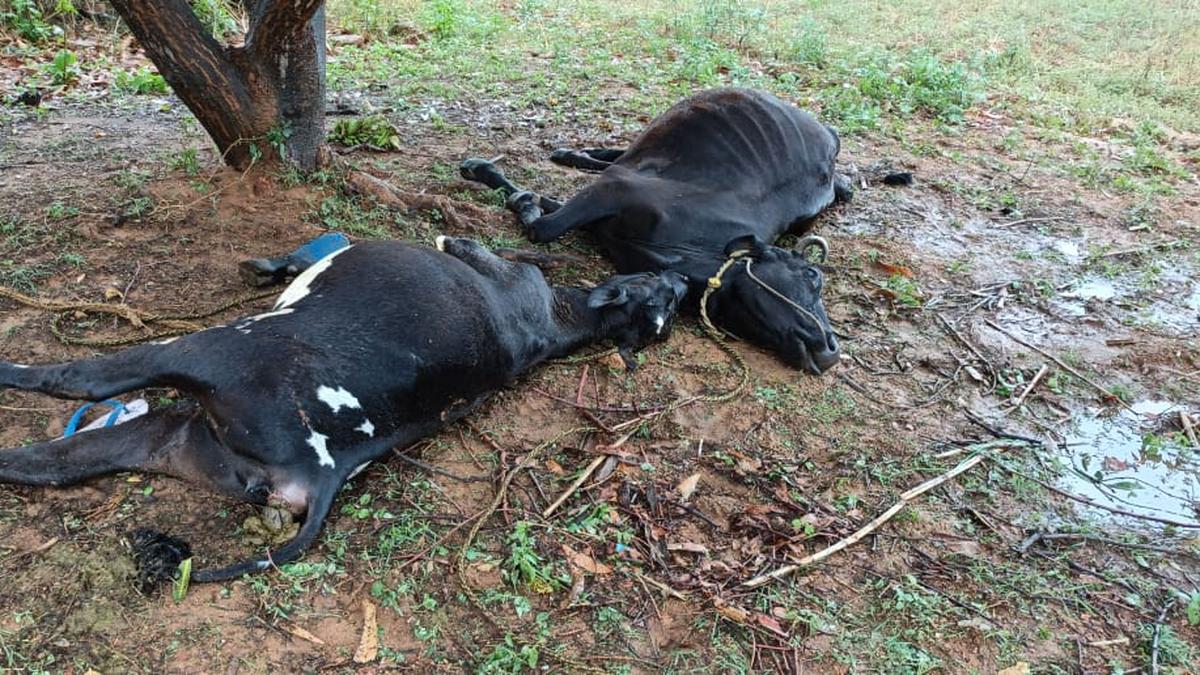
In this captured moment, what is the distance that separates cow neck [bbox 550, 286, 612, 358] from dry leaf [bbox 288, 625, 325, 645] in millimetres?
1804

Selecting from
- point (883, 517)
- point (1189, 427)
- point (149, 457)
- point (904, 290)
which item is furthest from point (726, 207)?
point (149, 457)

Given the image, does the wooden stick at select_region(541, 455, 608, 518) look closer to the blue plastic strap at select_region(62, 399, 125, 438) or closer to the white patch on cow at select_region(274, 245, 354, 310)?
the white patch on cow at select_region(274, 245, 354, 310)

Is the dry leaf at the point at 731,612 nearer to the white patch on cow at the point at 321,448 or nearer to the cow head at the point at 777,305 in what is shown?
the white patch on cow at the point at 321,448

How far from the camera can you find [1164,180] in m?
7.11

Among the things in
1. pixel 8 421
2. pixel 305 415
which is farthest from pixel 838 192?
pixel 8 421

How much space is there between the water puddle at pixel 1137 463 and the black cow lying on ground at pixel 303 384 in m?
2.66

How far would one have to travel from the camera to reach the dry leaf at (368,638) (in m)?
2.52

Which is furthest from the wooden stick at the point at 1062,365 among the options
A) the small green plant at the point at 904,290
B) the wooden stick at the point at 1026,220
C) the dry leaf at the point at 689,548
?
the dry leaf at the point at 689,548

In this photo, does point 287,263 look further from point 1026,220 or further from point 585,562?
point 1026,220

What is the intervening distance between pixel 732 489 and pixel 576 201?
7.82ft

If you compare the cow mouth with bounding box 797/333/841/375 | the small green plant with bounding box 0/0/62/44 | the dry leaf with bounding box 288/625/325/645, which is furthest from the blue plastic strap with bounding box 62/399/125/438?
the small green plant with bounding box 0/0/62/44

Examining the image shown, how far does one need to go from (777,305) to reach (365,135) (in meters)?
3.13

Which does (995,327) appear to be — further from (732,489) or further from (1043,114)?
(1043,114)

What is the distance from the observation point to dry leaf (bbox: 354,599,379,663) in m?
2.52
